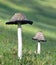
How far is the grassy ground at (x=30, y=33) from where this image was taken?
10484 millimetres

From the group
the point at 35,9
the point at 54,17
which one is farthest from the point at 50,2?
the point at 54,17

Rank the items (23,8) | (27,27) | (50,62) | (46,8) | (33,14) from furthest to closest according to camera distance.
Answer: (46,8), (23,8), (33,14), (27,27), (50,62)

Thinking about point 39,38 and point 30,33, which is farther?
point 30,33

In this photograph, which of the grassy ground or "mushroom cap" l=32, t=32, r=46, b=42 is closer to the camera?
Result: the grassy ground

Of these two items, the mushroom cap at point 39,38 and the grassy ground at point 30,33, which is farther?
the mushroom cap at point 39,38

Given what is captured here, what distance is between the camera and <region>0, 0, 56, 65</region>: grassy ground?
10484 mm

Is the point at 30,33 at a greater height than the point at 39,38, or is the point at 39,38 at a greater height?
the point at 30,33

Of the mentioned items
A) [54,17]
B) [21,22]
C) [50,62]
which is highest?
[54,17]

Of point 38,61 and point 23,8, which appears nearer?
point 38,61

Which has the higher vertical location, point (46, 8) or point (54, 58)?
point (46, 8)

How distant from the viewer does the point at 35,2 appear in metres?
38.1

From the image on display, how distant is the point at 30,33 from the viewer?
66.2ft

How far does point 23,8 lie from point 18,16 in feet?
75.2

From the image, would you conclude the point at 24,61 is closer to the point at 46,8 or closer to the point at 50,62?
the point at 50,62
